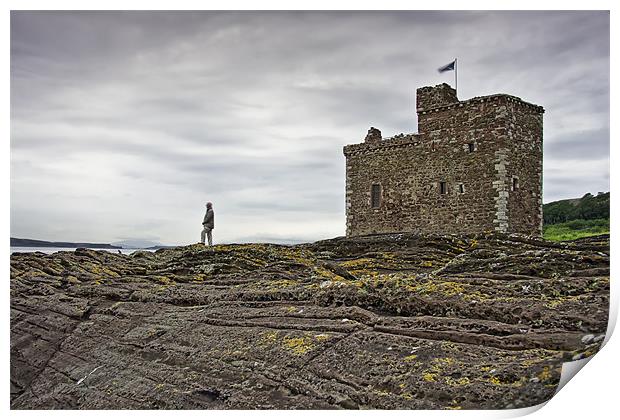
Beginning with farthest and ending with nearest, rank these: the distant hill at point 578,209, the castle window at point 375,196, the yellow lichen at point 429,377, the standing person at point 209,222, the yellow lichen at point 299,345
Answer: the castle window at point 375,196, the standing person at point 209,222, the distant hill at point 578,209, the yellow lichen at point 299,345, the yellow lichen at point 429,377

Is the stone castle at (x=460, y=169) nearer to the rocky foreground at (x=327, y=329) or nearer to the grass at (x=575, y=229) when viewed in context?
the grass at (x=575, y=229)

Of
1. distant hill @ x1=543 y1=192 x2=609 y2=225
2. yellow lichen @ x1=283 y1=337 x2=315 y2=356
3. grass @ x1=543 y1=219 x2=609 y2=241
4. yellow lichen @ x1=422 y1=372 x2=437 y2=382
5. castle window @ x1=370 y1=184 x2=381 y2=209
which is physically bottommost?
yellow lichen @ x1=422 y1=372 x2=437 y2=382

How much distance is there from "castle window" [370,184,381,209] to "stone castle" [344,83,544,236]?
0.12ft

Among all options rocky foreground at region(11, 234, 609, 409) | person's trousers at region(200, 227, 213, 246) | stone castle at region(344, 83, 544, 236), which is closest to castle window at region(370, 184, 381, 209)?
stone castle at region(344, 83, 544, 236)

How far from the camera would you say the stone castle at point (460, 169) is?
64.2 feet

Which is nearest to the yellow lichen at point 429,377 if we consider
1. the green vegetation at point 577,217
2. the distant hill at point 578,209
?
the green vegetation at point 577,217

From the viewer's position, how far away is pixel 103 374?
919cm

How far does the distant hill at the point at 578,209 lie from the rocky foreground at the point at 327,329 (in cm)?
237

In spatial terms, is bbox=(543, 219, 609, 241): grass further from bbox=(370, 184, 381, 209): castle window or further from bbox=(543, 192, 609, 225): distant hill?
bbox=(370, 184, 381, 209): castle window

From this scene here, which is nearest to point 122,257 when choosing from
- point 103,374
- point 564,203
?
point 103,374

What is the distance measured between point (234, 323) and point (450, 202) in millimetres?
12957

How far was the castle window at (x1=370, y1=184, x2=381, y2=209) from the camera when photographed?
22792mm

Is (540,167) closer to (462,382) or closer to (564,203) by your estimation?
(564,203)
